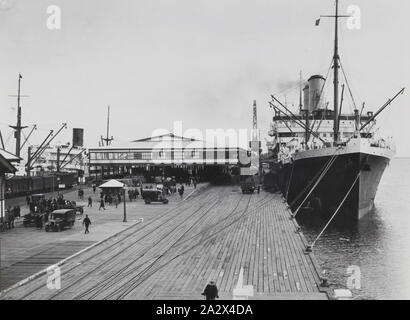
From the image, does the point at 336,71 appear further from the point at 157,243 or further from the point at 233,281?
the point at 233,281

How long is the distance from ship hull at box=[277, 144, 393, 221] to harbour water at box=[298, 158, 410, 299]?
193 centimetres

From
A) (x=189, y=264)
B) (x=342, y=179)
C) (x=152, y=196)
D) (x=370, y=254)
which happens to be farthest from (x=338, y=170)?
(x=189, y=264)

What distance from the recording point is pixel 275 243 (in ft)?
65.0

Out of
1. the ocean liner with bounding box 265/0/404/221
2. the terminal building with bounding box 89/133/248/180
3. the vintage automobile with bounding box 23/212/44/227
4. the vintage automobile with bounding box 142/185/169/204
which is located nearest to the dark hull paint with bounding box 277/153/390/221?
the ocean liner with bounding box 265/0/404/221

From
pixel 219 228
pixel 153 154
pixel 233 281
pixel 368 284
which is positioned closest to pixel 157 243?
pixel 219 228

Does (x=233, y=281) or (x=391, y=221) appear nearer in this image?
(x=233, y=281)

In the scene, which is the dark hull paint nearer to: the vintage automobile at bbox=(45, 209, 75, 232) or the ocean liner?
the ocean liner

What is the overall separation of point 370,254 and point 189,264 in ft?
44.0

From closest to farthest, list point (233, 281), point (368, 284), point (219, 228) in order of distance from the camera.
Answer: point (233, 281) < point (368, 284) < point (219, 228)

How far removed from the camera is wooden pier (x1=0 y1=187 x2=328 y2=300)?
12711 millimetres

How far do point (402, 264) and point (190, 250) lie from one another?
12.1 meters

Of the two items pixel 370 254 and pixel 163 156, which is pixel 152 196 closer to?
pixel 370 254

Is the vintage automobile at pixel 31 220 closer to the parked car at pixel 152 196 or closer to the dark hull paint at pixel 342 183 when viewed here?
the parked car at pixel 152 196

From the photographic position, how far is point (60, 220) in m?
22.8
